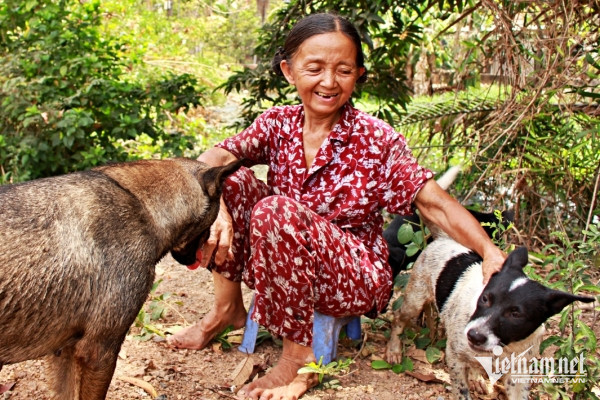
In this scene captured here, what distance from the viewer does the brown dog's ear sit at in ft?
10.6

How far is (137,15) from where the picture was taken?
11.3 meters

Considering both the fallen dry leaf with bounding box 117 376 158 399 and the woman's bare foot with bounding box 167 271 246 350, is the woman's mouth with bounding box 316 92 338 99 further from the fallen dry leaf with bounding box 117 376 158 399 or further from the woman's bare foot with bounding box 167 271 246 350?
the fallen dry leaf with bounding box 117 376 158 399

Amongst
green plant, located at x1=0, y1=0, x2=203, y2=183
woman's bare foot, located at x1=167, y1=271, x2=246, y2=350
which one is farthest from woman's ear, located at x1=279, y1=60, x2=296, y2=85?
green plant, located at x1=0, y1=0, x2=203, y2=183

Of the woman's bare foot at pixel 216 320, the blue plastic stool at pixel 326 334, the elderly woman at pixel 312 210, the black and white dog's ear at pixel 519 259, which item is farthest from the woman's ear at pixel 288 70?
the black and white dog's ear at pixel 519 259

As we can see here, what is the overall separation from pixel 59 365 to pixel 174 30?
10.6 meters

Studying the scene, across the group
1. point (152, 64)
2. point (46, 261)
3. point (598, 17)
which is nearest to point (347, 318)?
point (46, 261)

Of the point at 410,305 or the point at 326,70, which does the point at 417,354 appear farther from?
the point at 326,70

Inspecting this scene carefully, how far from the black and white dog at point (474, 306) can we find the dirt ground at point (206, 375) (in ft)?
0.73

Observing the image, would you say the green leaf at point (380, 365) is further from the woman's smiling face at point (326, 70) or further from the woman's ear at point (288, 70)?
the woman's ear at point (288, 70)

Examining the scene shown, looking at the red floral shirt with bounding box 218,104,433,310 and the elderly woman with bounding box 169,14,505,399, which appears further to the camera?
the red floral shirt with bounding box 218,104,433,310

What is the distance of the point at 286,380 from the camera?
3584 millimetres

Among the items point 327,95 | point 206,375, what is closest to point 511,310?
point 327,95

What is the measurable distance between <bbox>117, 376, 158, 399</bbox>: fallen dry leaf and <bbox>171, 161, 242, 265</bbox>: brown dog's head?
0.72 metres

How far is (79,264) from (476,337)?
6.13ft
